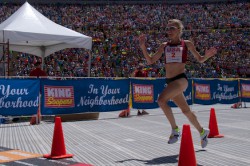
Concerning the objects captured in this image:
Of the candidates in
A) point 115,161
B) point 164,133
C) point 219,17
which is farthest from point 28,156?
point 219,17

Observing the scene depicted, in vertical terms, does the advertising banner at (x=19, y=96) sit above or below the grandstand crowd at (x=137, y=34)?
below

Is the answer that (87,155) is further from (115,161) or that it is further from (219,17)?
(219,17)

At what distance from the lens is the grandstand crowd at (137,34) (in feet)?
109

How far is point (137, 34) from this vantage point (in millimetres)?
42094

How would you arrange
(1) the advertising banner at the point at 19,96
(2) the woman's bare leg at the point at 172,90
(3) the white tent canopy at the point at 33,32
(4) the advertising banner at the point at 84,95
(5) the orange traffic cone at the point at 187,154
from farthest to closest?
(3) the white tent canopy at the point at 33,32 < (4) the advertising banner at the point at 84,95 < (1) the advertising banner at the point at 19,96 < (2) the woman's bare leg at the point at 172,90 < (5) the orange traffic cone at the point at 187,154

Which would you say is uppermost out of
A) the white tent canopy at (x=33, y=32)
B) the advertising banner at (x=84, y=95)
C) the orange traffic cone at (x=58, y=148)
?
the white tent canopy at (x=33, y=32)

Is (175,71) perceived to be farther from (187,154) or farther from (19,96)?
(19,96)

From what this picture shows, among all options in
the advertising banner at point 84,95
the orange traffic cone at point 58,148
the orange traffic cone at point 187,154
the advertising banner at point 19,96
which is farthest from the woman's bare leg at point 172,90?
the advertising banner at point 84,95

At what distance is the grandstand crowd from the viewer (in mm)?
33125

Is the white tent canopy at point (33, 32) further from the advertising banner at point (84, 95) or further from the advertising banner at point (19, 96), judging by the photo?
the advertising banner at point (19, 96)

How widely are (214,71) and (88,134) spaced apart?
27.1 meters

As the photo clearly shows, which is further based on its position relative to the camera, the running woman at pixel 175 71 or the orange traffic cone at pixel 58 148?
the running woman at pixel 175 71

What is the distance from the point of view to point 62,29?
1333cm

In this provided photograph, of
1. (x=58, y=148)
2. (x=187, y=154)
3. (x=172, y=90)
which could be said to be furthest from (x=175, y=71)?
(x=58, y=148)
